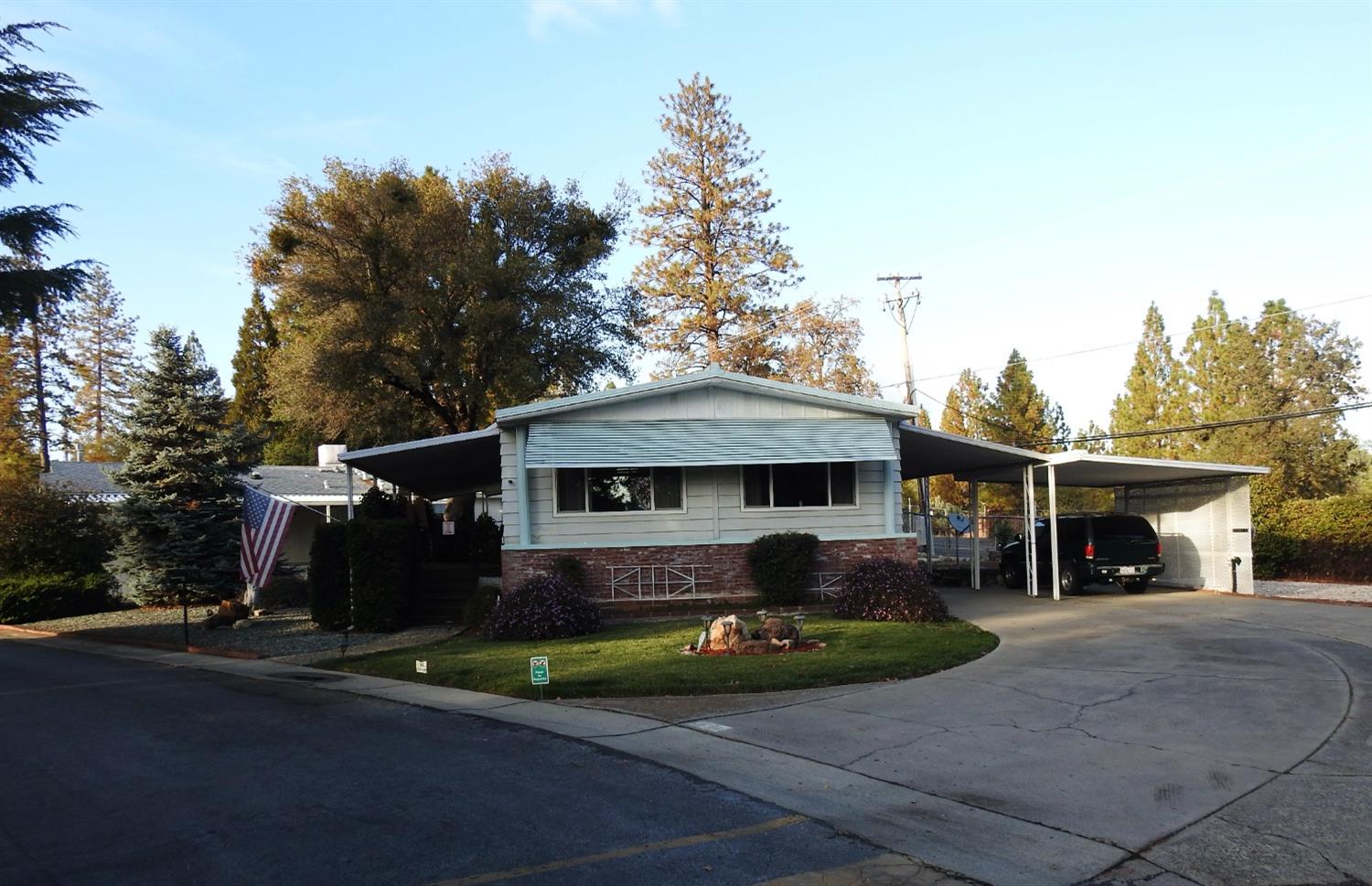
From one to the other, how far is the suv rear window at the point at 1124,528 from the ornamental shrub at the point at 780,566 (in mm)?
7825

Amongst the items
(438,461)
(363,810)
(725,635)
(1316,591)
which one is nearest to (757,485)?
(725,635)

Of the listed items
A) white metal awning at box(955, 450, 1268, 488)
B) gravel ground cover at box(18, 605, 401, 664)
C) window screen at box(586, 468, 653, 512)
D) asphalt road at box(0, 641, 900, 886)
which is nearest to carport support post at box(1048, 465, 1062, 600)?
white metal awning at box(955, 450, 1268, 488)

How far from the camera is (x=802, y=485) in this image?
60.8ft

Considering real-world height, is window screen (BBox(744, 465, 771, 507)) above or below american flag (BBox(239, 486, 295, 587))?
above

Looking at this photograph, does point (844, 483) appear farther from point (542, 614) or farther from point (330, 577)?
point (330, 577)

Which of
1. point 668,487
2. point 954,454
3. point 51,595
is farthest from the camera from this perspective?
point 51,595

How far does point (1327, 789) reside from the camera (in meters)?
6.68

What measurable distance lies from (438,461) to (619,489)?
4778 millimetres

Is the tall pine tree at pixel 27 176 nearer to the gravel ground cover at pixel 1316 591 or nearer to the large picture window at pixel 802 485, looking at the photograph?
the large picture window at pixel 802 485

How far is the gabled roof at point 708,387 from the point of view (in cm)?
1699

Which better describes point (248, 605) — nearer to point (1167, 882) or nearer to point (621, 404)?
point (621, 404)

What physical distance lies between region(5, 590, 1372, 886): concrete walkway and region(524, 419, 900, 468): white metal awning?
5350 millimetres

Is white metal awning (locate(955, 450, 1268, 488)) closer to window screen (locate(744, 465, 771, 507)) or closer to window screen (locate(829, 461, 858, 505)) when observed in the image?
window screen (locate(829, 461, 858, 505))

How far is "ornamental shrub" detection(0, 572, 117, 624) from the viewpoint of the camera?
975 inches
